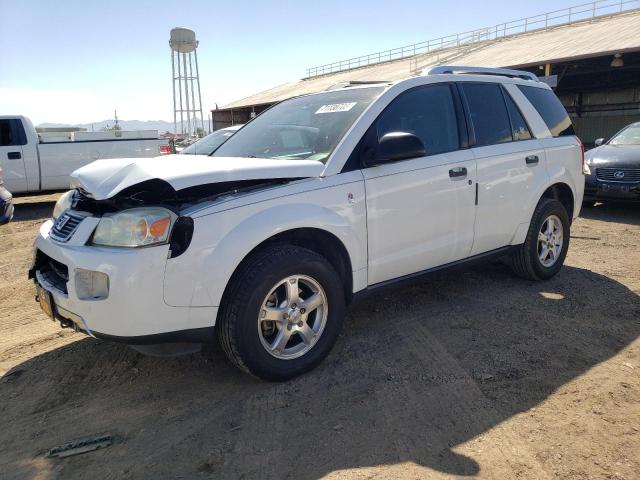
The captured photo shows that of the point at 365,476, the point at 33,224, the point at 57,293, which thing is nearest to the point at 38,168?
the point at 33,224

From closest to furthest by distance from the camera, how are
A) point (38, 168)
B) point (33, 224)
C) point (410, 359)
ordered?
point (410, 359), point (33, 224), point (38, 168)

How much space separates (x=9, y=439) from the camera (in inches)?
109

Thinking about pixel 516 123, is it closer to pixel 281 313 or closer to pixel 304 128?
pixel 304 128

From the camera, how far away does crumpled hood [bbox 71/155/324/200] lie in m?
2.89

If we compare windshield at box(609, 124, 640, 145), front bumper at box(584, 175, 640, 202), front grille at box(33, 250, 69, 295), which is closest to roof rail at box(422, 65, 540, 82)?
front grille at box(33, 250, 69, 295)

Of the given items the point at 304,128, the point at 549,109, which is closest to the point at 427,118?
the point at 304,128

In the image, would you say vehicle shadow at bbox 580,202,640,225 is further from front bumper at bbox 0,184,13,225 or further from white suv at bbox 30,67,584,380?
front bumper at bbox 0,184,13,225

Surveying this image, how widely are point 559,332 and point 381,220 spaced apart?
1.65 meters


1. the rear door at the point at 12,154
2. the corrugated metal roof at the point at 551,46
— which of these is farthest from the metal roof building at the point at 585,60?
the rear door at the point at 12,154

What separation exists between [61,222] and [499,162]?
10.9 ft

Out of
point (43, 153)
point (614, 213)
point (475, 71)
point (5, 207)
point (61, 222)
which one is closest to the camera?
point (61, 222)

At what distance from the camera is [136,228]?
2801 mm

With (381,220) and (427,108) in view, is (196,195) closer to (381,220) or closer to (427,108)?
(381,220)

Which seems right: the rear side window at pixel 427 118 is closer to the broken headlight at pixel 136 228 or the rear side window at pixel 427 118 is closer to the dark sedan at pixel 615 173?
the broken headlight at pixel 136 228
